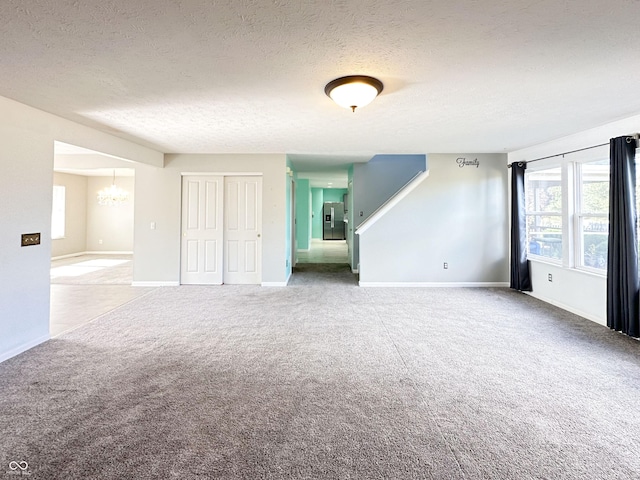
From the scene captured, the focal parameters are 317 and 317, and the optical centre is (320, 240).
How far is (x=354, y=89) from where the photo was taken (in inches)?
99.1

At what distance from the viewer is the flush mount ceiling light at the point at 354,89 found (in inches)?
97.1

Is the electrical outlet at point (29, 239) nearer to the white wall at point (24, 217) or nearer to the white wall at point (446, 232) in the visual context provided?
the white wall at point (24, 217)

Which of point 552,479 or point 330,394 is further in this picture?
point 330,394

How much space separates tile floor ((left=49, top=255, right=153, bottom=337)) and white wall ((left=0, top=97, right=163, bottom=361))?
456 millimetres

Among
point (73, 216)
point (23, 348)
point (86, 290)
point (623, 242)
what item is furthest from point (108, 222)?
point (623, 242)

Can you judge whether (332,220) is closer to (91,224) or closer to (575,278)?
(91,224)

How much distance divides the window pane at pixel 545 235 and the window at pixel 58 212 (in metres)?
11.7

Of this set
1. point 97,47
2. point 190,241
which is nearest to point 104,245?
point 190,241

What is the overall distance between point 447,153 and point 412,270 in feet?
7.34

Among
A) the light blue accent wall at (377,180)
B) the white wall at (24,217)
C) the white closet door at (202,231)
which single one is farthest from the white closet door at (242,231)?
the white wall at (24,217)

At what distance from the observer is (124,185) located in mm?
10141

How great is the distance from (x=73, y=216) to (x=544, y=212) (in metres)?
12.0

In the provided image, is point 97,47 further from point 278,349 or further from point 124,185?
point 124,185

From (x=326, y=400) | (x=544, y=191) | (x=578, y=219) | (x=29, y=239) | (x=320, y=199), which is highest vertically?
(x=320, y=199)
